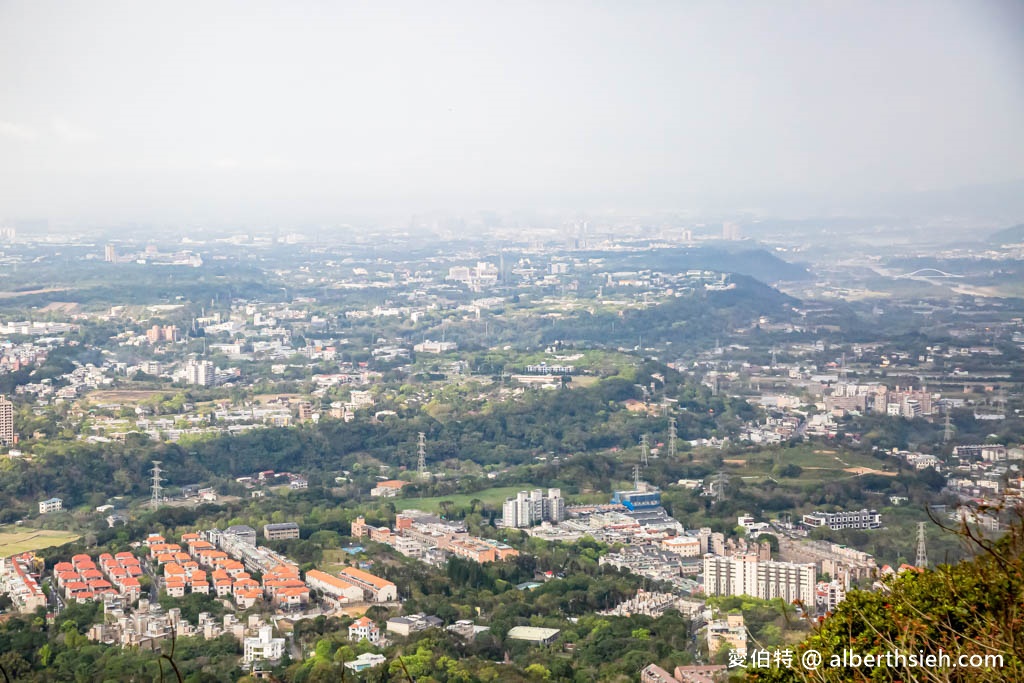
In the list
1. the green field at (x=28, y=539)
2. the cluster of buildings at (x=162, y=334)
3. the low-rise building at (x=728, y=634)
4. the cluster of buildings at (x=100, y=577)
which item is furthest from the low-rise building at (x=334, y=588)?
the cluster of buildings at (x=162, y=334)

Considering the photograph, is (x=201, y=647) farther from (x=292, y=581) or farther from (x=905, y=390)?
(x=905, y=390)

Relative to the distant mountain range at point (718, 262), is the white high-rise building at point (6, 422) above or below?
below

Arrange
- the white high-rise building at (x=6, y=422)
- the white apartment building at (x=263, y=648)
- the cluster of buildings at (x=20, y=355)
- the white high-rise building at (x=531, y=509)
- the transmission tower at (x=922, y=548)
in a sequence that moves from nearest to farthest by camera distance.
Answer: the white apartment building at (x=263, y=648), the transmission tower at (x=922, y=548), the white high-rise building at (x=531, y=509), the white high-rise building at (x=6, y=422), the cluster of buildings at (x=20, y=355)

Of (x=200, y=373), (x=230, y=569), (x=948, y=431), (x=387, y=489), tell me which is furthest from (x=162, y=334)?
(x=948, y=431)

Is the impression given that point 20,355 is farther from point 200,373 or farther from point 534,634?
point 534,634

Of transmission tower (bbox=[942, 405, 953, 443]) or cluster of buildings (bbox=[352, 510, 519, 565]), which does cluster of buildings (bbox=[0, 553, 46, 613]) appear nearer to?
cluster of buildings (bbox=[352, 510, 519, 565])

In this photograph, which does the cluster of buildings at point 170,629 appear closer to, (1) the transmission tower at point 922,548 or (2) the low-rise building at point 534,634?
(2) the low-rise building at point 534,634
